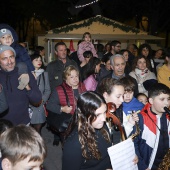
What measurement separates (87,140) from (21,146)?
2.67 ft

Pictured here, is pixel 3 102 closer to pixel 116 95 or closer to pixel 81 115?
pixel 81 115

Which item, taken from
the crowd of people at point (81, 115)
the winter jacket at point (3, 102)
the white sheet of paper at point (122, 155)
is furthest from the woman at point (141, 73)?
the winter jacket at point (3, 102)

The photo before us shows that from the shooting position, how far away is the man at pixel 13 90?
3.55 metres

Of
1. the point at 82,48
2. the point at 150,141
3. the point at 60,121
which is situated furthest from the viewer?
the point at 82,48

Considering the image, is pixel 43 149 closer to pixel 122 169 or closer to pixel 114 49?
pixel 122 169

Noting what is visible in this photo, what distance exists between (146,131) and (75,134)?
45.6 inches

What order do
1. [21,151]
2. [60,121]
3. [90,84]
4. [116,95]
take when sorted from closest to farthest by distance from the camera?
[21,151] < [116,95] < [60,121] < [90,84]

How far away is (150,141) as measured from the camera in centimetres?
336

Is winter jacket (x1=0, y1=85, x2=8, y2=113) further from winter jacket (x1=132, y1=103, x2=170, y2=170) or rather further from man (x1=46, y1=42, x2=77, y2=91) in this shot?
man (x1=46, y1=42, x2=77, y2=91)

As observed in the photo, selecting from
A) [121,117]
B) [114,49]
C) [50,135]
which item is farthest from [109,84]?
[114,49]

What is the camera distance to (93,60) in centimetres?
649

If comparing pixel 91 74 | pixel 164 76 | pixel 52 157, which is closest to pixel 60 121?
pixel 52 157

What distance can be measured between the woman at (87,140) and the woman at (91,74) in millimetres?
2830

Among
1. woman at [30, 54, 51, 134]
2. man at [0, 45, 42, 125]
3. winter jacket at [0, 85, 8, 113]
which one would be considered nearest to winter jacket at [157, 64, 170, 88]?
woman at [30, 54, 51, 134]
